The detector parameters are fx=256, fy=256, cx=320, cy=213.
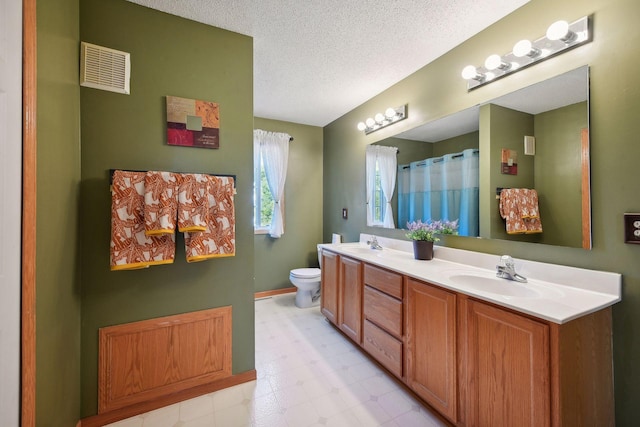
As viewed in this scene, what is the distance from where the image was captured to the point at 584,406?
110 centimetres

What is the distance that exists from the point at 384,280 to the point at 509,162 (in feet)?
3.79

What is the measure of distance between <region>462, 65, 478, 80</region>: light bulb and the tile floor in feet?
7.36

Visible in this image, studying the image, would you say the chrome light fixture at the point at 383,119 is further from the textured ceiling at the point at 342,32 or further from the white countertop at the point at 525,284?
the white countertop at the point at 525,284

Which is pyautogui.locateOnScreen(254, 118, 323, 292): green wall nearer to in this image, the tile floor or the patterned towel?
the tile floor

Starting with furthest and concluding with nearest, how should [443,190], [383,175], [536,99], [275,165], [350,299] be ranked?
[275,165]
[383,175]
[350,299]
[443,190]
[536,99]

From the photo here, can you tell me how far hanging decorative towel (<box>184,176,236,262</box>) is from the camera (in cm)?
163

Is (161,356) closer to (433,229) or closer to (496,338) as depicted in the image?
(496,338)

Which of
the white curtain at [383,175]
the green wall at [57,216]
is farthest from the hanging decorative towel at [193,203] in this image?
the white curtain at [383,175]

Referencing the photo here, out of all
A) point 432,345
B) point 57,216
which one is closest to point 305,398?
point 432,345

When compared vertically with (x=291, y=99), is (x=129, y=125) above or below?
below

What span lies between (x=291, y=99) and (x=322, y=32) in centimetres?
114

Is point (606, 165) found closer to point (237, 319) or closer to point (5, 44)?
point (237, 319)

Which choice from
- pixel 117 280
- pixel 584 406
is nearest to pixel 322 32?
pixel 117 280

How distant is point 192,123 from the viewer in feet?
5.67
